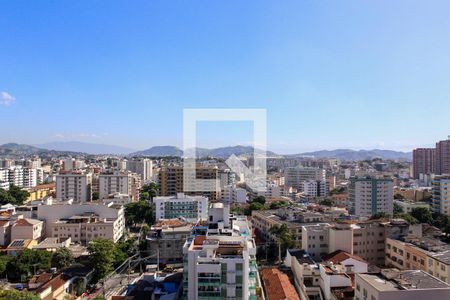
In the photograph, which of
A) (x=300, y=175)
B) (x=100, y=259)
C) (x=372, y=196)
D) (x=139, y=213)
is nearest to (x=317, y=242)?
(x=100, y=259)

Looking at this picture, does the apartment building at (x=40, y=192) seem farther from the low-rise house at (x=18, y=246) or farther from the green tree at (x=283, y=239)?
the green tree at (x=283, y=239)

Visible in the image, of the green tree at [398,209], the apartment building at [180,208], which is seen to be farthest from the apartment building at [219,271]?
the green tree at [398,209]

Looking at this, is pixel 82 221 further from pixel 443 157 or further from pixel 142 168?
pixel 443 157

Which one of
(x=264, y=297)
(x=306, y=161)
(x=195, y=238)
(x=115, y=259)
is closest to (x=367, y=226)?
(x=264, y=297)

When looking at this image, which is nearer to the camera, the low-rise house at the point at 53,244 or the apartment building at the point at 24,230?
the low-rise house at the point at 53,244

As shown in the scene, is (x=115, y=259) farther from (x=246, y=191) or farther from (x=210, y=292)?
(x=246, y=191)

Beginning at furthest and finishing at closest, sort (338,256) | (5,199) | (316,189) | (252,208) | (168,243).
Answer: (316,189), (5,199), (252,208), (168,243), (338,256)

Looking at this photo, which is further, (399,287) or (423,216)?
(423,216)
